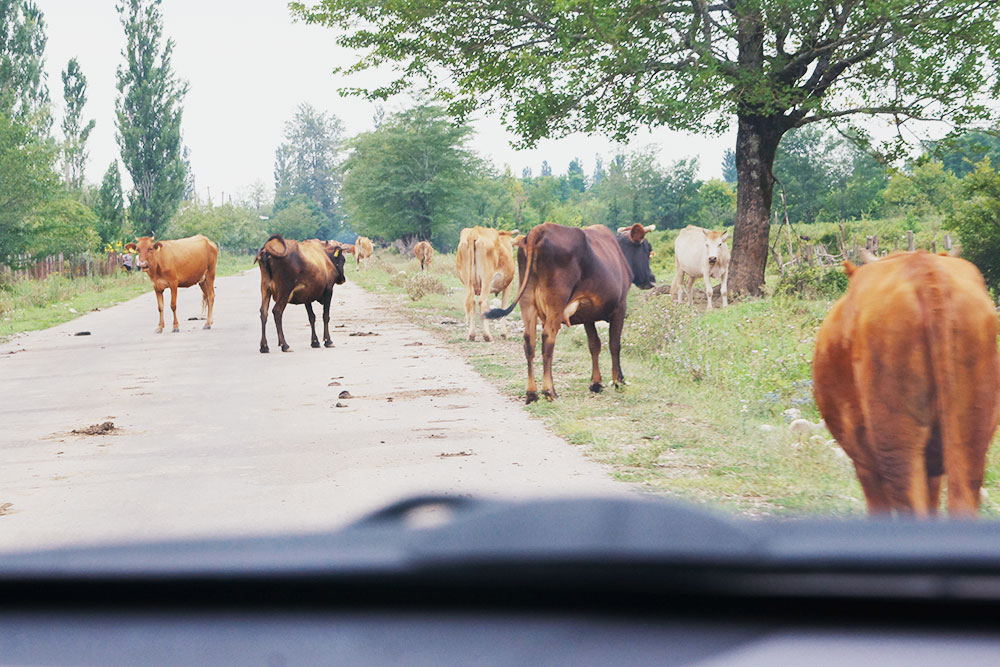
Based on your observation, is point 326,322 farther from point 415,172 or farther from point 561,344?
point 415,172

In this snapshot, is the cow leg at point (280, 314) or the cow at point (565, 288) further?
the cow leg at point (280, 314)

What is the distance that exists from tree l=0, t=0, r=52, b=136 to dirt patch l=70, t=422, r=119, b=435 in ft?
79.1

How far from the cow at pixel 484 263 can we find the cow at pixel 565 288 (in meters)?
5.59

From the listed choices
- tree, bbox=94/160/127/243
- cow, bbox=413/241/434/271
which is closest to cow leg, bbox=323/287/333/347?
cow, bbox=413/241/434/271

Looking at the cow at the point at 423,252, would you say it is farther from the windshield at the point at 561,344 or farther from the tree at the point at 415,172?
the tree at the point at 415,172

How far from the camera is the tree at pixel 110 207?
155 ft

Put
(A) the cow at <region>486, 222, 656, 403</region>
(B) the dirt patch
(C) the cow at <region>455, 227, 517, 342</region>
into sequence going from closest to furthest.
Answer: (B) the dirt patch < (A) the cow at <region>486, 222, 656, 403</region> < (C) the cow at <region>455, 227, 517, 342</region>

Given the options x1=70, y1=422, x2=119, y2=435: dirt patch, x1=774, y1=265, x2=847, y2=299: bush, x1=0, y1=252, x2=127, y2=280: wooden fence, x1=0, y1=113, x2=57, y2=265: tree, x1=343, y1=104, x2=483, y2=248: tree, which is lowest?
x1=70, y1=422, x2=119, y2=435: dirt patch

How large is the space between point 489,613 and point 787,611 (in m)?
0.28

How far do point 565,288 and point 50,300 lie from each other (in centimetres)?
2140

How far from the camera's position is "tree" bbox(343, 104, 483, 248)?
2281 inches

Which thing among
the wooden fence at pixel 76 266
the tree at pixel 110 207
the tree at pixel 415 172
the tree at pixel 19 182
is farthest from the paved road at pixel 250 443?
the tree at pixel 415 172

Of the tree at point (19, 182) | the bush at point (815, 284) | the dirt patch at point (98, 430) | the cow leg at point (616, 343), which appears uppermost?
the tree at point (19, 182)

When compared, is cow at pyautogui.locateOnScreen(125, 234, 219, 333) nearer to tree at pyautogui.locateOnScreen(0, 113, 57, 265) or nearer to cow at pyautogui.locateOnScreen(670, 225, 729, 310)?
tree at pyautogui.locateOnScreen(0, 113, 57, 265)
